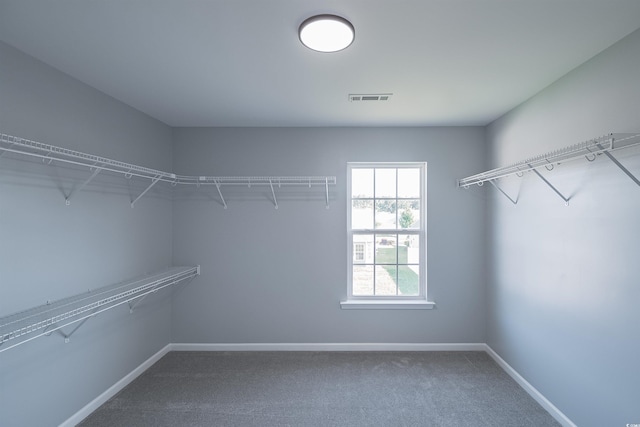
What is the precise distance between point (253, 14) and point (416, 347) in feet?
9.93

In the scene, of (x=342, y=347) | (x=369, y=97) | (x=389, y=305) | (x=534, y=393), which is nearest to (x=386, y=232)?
(x=389, y=305)

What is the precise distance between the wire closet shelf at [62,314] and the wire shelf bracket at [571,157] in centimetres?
271

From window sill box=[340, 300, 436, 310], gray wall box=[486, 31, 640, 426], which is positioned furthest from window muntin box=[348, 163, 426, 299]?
gray wall box=[486, 31, 640, 426]

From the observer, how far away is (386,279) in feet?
9.44

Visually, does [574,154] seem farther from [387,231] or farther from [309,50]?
[309,50]

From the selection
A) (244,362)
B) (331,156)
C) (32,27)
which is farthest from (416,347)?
(32,27)

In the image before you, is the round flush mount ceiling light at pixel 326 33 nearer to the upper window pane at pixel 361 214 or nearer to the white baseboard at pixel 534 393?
the upper window pane at pixel 361 214

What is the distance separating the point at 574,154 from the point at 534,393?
177 cm

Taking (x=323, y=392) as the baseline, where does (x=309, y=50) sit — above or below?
above

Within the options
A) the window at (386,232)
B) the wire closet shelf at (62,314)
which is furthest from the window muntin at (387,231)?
the wire closet shelf at (62,314)

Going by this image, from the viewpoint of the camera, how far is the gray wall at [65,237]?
147 cm

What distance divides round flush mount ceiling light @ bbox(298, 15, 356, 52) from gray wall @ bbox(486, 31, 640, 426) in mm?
1484

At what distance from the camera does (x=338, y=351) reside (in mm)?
2748

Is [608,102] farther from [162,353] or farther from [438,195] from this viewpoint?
[162,353]
